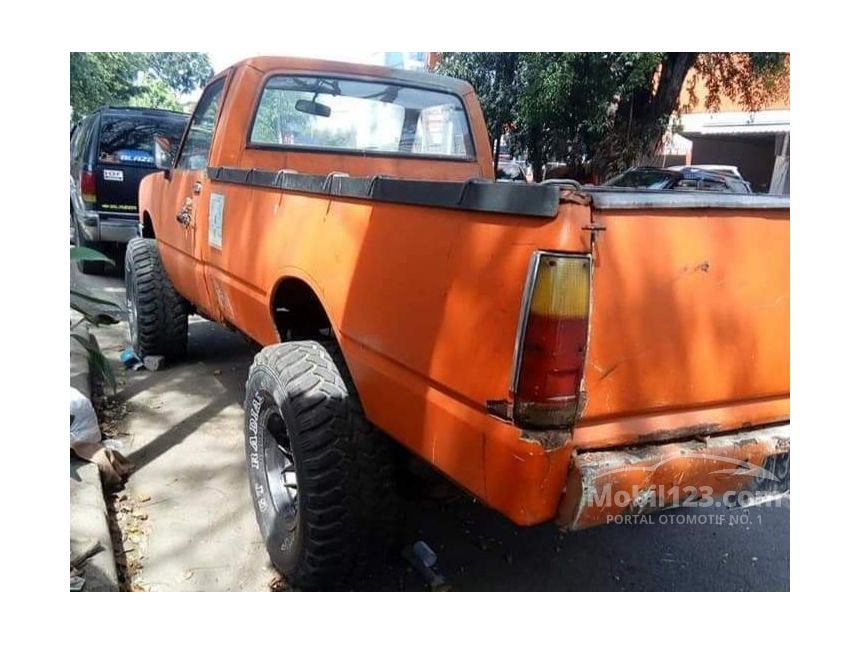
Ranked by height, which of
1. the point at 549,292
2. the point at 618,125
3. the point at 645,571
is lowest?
the point at 645,571

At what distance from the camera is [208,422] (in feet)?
13.1

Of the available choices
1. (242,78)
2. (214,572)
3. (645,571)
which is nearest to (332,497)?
(214,572)

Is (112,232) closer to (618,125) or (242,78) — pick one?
(242,78)

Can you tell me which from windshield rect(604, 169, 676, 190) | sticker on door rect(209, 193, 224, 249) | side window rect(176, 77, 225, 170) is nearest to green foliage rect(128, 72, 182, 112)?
side window rect(176, 77, 225, 170)

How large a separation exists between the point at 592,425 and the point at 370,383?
29.9 inches

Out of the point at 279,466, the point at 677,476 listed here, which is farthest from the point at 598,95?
the point at 677,476

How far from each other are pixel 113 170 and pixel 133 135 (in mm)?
635

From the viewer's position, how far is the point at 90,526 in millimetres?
2580

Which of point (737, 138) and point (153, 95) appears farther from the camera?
point (737, 138)

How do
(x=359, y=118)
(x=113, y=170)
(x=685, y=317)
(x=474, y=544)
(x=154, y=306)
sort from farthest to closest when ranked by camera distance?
1. (x=113, y=170)
2. (x=154, y=306)
3. (x=359, y=118)
4. (x=474, y=544)
5. (x=685, y=317)

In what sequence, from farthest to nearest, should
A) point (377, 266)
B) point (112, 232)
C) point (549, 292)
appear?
1. point (112, 232)
2. point (377, 266)
3. point (549, 292)

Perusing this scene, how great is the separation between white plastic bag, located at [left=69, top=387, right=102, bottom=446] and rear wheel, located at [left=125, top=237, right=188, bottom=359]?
52.3 inches

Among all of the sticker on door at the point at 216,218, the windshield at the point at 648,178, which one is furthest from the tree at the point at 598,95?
the sticker on door at the point at 216,218

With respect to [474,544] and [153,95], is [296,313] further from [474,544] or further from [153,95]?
[153,95]
